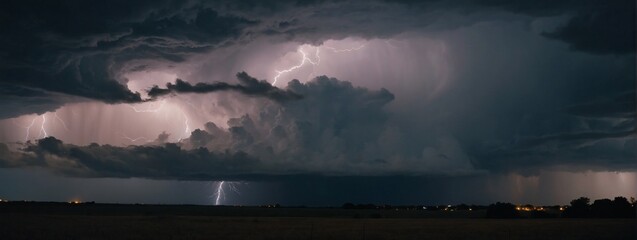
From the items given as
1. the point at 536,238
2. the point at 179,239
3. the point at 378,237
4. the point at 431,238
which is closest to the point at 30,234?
the point at 179,239

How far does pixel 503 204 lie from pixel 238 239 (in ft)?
298

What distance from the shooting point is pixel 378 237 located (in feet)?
181

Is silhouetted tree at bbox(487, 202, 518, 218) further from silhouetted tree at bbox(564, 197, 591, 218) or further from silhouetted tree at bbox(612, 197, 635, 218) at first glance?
silhouetted tree at bbox(612, 197, 635, 218)

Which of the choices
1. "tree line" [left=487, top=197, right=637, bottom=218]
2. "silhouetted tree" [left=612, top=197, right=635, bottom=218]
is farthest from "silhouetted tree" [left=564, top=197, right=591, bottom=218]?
"silhouetted tree" [left=612, top=197, right=635, bottom=218]

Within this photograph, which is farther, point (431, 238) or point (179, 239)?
point (431, 238)

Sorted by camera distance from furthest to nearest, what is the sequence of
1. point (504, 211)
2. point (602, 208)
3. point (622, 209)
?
point (504, 211)
point (602, 208)
point (622, 209)

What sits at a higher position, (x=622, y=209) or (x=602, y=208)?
(x=602, y=208)

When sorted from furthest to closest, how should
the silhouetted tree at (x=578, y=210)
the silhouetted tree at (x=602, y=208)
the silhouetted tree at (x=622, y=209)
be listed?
the silhouetted tree at (x=578, y=210) → the silhouetted tree at (x=602, y=208) → the silhouetted tree at (x=622, y=209)

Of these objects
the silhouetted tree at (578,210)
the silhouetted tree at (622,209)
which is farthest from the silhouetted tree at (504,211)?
the silhouetted tree at (622,209)

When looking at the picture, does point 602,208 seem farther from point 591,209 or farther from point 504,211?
point 504,211

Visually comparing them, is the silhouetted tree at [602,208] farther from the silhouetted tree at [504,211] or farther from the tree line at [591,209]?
the silhouetted tree at [504,211]

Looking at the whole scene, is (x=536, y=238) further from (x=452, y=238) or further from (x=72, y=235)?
(x=72, y=235)

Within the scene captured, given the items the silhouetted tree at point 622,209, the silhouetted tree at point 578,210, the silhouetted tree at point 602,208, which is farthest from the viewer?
the silhouetted tree at point 578,210

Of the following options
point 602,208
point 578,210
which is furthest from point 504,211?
point 602,208
